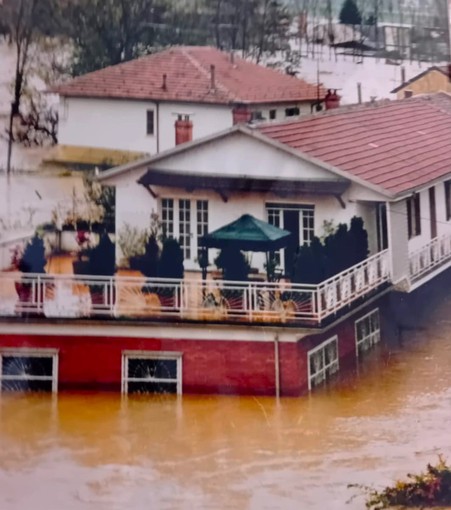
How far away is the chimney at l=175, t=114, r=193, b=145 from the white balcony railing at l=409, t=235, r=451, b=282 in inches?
23.9

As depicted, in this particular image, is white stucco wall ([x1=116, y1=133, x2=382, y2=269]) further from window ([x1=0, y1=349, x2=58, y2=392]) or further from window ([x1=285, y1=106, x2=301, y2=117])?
window ([x1=0, y1=349, x2=58, y2=392])

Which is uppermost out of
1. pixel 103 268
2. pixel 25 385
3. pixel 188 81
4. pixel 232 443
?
pixel 188 81

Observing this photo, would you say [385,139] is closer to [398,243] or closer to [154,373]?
[398,243]

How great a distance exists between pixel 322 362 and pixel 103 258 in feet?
1.88

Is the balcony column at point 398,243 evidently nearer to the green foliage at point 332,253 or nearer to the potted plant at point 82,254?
the green foliage at point 332,253

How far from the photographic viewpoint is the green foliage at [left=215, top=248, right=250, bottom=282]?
2.07m

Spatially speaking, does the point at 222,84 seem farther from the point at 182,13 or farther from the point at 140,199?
the point at 140,199

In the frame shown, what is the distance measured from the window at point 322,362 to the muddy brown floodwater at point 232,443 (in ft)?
0.11

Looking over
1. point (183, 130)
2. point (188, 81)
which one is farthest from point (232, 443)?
point (188, 81)

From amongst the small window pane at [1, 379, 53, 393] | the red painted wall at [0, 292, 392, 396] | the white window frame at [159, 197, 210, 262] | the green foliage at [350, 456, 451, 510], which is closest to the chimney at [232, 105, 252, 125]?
the white window frame at [159, 197, 210, 262]

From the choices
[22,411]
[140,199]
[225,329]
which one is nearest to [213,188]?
[140,199]

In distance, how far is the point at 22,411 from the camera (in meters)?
2.08

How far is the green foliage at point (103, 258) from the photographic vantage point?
2088mm

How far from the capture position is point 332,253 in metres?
2.08
